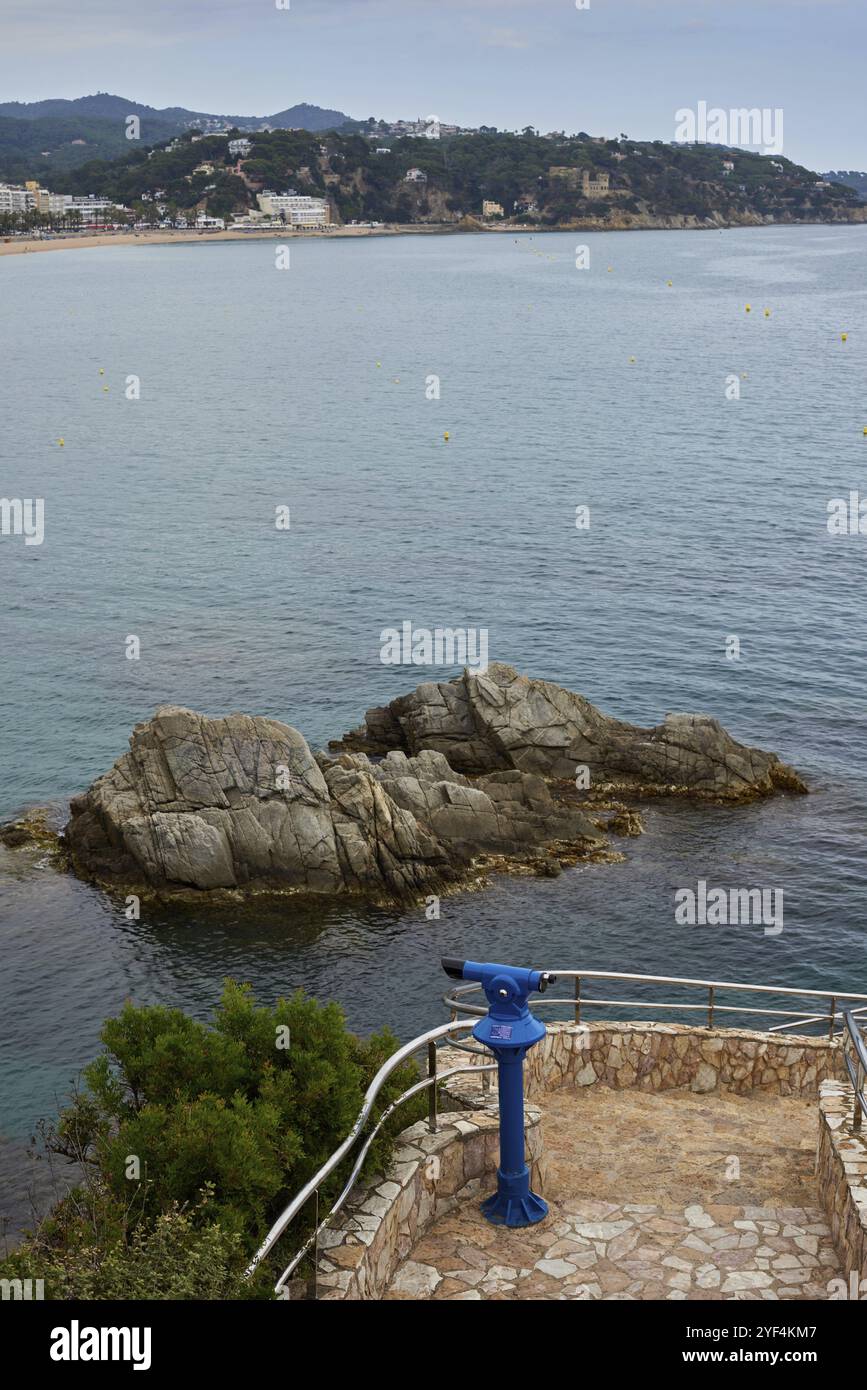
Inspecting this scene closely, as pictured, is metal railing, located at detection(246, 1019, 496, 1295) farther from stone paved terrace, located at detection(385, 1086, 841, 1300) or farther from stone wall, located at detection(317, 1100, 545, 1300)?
stone paved terrace, located at detection(385, 1086, 841, 1300)

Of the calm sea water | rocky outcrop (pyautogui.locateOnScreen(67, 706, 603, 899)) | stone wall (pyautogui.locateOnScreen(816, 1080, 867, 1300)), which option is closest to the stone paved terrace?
stone wall (pyautogui.locateOnScreen(816, 1080, 867, 1300))

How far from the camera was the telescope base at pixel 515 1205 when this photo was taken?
13.3 metres

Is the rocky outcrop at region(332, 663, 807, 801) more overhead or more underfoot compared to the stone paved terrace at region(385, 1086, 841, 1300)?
more underfoot

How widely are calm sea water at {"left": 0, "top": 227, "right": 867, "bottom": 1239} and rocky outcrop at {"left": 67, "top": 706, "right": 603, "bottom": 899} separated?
4.66 feet

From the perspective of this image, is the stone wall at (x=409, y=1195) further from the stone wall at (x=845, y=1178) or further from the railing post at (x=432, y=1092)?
the stone wall at (x=845, y=1178)

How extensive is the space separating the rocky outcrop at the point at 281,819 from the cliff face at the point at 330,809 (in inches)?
1.5

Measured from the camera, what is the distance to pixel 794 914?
36.4 m

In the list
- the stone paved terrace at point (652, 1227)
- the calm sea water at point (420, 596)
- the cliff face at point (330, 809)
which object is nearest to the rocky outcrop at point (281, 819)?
the cliff face at point (330, 809)

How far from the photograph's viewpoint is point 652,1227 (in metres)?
13.3

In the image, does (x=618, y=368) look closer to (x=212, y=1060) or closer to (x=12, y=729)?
(x=12, y=729)

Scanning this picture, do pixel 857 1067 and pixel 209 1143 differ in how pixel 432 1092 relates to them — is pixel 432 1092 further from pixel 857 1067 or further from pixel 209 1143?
pixel 857 1067

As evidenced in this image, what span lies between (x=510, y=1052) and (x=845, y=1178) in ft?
10.4

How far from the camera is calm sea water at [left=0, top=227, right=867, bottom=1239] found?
114 ft

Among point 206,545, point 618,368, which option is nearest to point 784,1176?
point 206,545
